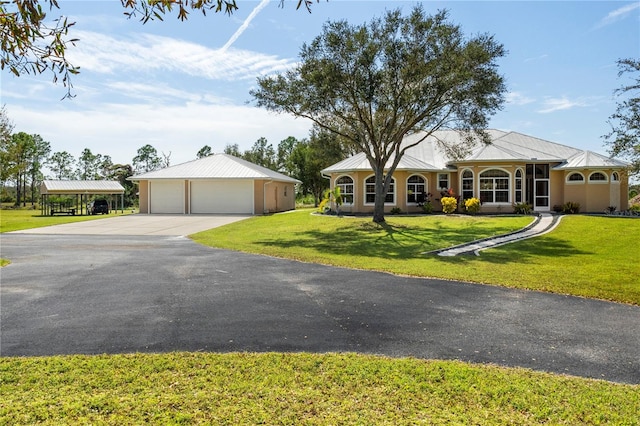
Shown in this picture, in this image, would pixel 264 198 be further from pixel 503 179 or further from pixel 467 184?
pixel 503 179

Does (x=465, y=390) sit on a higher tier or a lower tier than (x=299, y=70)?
lower

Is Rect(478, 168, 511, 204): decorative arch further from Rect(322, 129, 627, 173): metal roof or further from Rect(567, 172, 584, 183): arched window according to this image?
Rect(567, 172, 584, 183): arched window

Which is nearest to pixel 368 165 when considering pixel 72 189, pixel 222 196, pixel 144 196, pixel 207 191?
Answer: pixel 222 196

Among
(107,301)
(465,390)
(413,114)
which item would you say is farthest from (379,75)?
(465,390)

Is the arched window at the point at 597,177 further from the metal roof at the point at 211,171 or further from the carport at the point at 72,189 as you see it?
the carport at the point at 72,189

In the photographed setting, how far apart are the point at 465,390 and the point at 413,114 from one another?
62.7ft

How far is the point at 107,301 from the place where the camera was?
24.4ft

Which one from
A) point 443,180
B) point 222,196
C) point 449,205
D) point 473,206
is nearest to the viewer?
point 473,206

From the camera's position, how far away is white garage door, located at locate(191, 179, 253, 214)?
35.4 m

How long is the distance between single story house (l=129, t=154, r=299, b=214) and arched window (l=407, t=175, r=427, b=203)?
11643 millimetres

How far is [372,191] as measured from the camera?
29.3 m

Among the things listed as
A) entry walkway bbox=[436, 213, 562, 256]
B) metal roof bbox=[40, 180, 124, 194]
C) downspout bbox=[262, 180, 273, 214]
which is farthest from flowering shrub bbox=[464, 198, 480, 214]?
metal roof bbox=[40, 180, 124, 194]

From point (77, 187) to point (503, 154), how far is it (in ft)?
120

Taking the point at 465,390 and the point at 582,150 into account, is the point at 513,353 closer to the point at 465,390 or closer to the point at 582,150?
the point at 465,390
